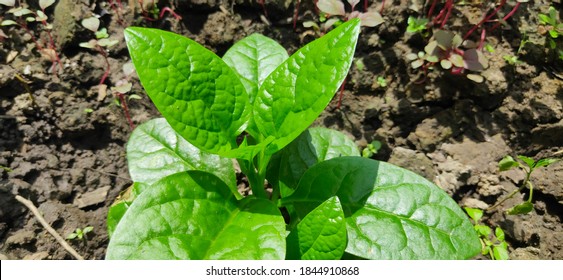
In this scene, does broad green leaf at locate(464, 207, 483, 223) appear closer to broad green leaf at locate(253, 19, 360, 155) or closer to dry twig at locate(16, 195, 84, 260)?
broad green leaf at locate(253, 19, 360, 155)

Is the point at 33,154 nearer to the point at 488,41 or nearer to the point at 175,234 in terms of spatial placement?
the point at 175,234

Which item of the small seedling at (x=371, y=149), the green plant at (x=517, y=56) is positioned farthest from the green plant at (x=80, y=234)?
the green plant at (x=517, y=56)

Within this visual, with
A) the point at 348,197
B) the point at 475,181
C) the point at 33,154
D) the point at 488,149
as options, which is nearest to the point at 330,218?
the point at 348,197

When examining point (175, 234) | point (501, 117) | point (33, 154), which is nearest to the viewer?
point (175, 234)

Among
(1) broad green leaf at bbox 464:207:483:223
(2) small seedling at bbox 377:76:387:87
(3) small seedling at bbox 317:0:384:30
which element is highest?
(3) small seedling at bbox 317:0:384:30

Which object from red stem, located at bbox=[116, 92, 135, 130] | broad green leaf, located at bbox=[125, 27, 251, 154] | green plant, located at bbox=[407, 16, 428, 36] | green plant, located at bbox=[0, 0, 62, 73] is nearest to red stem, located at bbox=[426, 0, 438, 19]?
green plant, located at bbox=[407, 16, 428, 36]

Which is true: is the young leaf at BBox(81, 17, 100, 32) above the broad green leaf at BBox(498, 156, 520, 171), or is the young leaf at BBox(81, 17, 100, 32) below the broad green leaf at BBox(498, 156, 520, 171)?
above
